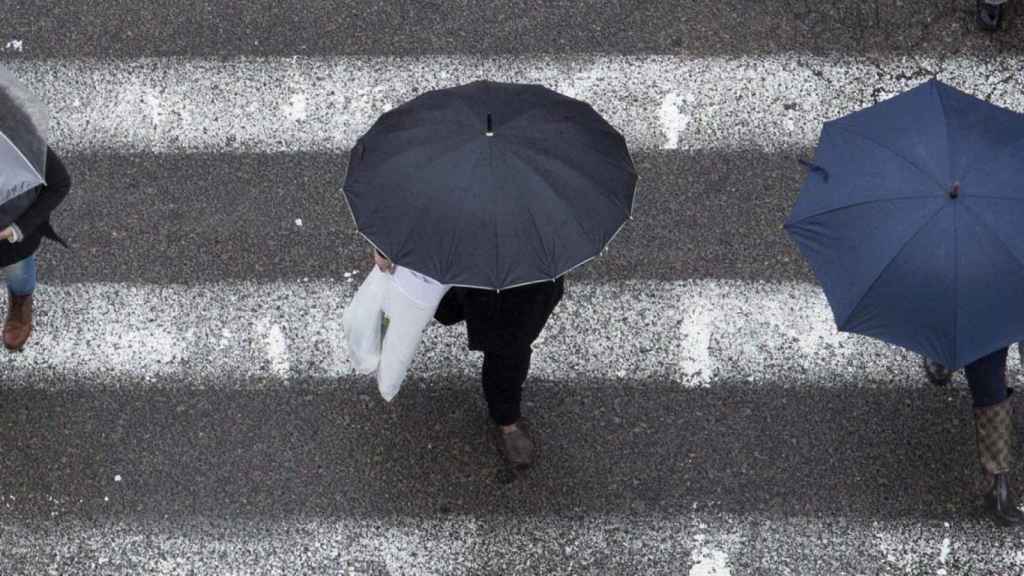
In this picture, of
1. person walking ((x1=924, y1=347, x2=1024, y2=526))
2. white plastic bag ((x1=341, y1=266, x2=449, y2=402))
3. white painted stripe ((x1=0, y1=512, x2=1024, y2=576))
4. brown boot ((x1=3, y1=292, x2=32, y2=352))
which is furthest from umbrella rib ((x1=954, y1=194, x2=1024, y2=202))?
brown boot ((x1=3, y1=292, x2=32, y2=352))

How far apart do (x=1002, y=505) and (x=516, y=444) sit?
2101 mm

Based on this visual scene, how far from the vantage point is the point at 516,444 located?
525 centimetres

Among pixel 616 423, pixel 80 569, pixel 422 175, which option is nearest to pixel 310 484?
pixel 80 569

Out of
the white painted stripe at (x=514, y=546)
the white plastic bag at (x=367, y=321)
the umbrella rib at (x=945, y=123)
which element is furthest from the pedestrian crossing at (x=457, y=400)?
the umbrella rib at (x=945, y=123)

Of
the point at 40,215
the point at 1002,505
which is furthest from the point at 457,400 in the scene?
the point at 1002,505

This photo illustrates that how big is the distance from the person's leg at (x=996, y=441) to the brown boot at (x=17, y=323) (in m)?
4.23

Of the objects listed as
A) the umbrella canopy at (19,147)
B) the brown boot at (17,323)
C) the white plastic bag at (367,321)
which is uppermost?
the umbrella canopy at (19,147)

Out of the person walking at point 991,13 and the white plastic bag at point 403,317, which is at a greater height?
the person walking at point 991,13

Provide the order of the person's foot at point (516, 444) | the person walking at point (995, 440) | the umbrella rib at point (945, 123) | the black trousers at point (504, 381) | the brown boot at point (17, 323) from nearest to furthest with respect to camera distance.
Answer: the umbrella rib at point (945, 123) → the black trousers at point (504, 381) → the person walking at point (995, 440) → the person's foot at point (516, 444) → the brown boot at point (17, 323)

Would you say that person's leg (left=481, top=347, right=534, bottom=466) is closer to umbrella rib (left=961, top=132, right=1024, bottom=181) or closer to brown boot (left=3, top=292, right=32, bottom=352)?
umbrella rib (left=961, top=132, right=1024, bottom=181)

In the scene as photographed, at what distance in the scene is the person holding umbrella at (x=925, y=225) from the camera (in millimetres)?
4059

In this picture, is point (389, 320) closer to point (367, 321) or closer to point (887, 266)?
point (367, 321)

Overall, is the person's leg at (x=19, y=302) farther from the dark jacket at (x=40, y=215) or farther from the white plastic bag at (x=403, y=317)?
the white plastic bag at (x=403, y=317)

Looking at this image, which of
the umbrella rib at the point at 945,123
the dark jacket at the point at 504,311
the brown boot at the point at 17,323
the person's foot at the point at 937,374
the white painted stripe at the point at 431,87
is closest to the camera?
the umbrella rib at the point at 945,123
